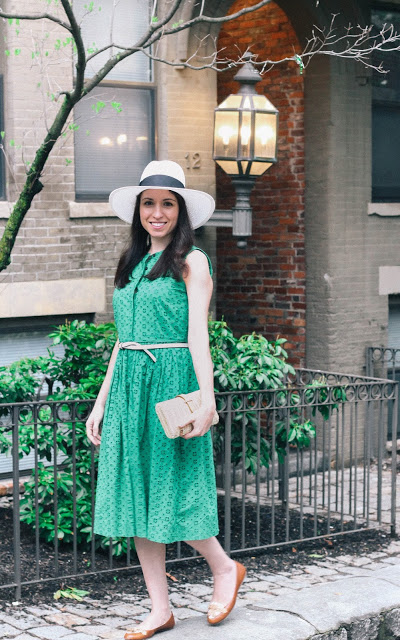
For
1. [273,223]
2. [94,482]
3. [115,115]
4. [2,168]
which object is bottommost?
[94,482]

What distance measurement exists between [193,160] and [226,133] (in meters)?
0.46

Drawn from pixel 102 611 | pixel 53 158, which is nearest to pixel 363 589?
pixel 102 611

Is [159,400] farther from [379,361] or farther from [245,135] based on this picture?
[379,361]

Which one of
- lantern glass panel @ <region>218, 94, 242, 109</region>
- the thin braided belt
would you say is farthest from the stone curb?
lantern glass panel @ <region>218, 94, 242, 109</region>

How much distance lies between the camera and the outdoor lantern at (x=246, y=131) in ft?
27.6

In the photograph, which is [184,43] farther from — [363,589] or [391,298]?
[363,589]

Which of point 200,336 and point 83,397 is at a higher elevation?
point 200,336

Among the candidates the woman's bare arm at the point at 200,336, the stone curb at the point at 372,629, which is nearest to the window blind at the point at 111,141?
the woman's bare arm at the point at 200,336

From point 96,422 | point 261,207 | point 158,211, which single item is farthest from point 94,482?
point 261,207

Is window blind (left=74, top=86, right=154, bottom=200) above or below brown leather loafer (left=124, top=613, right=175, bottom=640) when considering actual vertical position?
above

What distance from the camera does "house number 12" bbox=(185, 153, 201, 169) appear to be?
28.7 feet

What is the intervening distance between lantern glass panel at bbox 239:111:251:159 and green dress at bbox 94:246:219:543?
12.7 ft

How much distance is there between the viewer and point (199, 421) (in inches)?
177

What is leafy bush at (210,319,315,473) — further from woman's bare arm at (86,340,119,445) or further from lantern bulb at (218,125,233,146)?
lantern bulb at (218,125,233,146)
